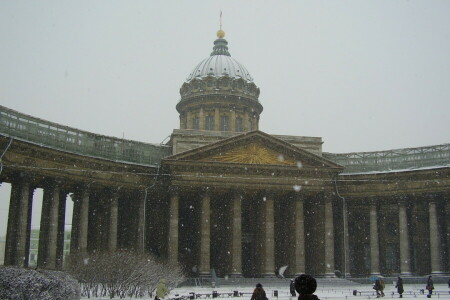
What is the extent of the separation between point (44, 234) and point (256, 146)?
66.4 ft

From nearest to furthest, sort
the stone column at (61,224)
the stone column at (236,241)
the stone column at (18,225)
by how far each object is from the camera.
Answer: the stone column at (18,225) → the stone column at (61,224) → the stone column at (236,241)

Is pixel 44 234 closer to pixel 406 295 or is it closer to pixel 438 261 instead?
pixel 406 295

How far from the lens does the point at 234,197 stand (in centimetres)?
5403

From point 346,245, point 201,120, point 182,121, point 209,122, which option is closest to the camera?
point 346,245

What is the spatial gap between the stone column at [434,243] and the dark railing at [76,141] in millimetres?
25682

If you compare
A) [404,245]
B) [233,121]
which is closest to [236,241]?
[404,245]

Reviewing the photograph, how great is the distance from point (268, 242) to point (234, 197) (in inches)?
200

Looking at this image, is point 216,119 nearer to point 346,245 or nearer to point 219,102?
point 219,102

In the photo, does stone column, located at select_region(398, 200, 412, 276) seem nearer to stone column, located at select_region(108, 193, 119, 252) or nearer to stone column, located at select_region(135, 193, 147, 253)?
stone column, located at select_region(135, 193, 147, 253)

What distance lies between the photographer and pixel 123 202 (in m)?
57.8

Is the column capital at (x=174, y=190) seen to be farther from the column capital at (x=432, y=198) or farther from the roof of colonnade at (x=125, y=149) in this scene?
the column capital at (x=432, y=198)

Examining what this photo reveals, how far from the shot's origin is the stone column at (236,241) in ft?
172

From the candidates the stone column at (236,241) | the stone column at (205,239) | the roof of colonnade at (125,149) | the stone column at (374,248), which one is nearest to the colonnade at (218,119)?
the roof of colonnade at (125,149)

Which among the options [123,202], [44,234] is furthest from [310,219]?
[44,234]
